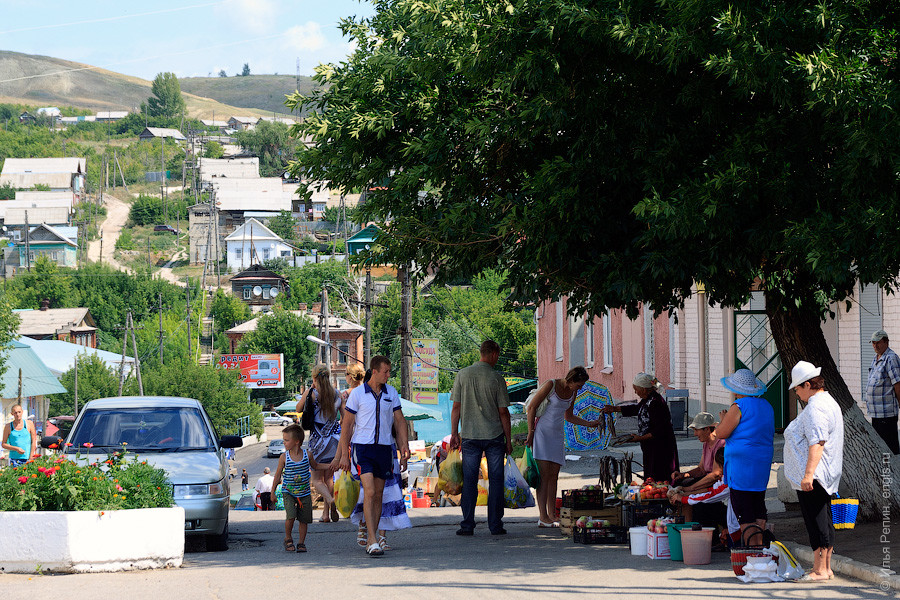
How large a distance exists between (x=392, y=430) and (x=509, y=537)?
1813mm

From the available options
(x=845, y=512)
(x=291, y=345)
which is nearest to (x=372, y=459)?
(x=845, y=512)

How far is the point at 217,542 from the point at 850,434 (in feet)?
20.5

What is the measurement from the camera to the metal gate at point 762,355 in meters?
20.1

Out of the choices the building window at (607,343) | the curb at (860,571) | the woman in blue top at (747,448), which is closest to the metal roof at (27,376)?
the building window at (607,343)

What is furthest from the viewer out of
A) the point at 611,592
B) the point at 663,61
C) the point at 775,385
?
the point at 775,385

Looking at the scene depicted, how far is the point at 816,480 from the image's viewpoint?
8086mm

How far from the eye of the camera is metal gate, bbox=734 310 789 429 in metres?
20.1

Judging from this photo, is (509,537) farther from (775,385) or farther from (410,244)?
(775,385)

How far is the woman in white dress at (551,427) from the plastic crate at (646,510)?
4.56 feet

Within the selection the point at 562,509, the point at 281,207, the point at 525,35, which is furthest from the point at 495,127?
the point at 281,207

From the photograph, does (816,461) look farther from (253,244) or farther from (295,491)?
(253,244)

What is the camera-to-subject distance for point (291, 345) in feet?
325

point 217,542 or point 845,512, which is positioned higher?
point 845,512

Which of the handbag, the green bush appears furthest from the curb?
the handbag
